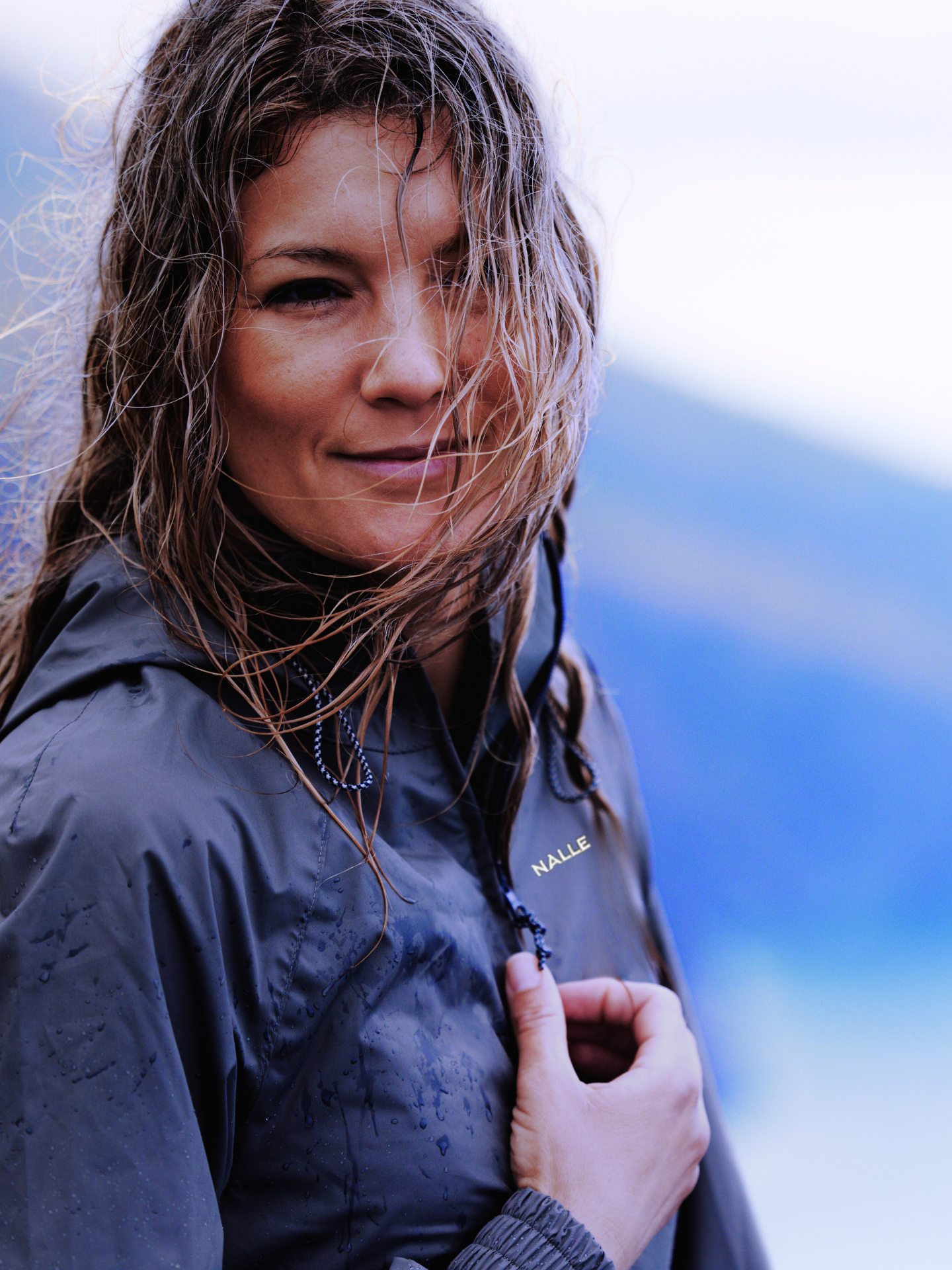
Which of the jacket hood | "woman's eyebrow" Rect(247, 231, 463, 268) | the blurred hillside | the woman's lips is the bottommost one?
the blurred hillside

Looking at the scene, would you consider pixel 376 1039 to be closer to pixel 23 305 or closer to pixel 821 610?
pixel 23 305

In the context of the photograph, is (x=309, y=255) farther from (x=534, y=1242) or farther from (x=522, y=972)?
(x=534, y=1242)

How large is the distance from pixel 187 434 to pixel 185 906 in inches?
16.3

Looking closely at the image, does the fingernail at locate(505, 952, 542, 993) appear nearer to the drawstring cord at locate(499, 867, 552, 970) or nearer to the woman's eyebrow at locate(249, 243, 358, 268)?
the drawstring cord at locate(499, 867, 552, 970)

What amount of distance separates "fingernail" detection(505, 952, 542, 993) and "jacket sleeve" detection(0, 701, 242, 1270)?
1.06ft

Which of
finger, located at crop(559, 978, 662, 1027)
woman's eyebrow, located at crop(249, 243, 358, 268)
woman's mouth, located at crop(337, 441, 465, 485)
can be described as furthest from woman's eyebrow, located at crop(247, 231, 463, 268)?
finger, located at crop(559, 978, 662, 1027)

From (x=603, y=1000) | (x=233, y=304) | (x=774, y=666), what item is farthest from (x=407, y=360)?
(x=774, y=666)

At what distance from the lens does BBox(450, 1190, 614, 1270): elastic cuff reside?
0.70 m

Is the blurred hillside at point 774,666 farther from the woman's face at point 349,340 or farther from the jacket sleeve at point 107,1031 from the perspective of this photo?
the jacket sleeve at point 107,1031

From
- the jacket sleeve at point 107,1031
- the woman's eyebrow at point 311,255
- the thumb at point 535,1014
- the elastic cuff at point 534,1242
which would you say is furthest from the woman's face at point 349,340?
the elastic cuff at point 534,1242

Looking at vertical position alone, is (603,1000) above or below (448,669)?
below

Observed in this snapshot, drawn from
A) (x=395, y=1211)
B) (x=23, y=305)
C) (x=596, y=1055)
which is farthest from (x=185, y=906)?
(x=23, y=305)

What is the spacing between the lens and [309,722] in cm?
75

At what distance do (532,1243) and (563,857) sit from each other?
1.42 ft
